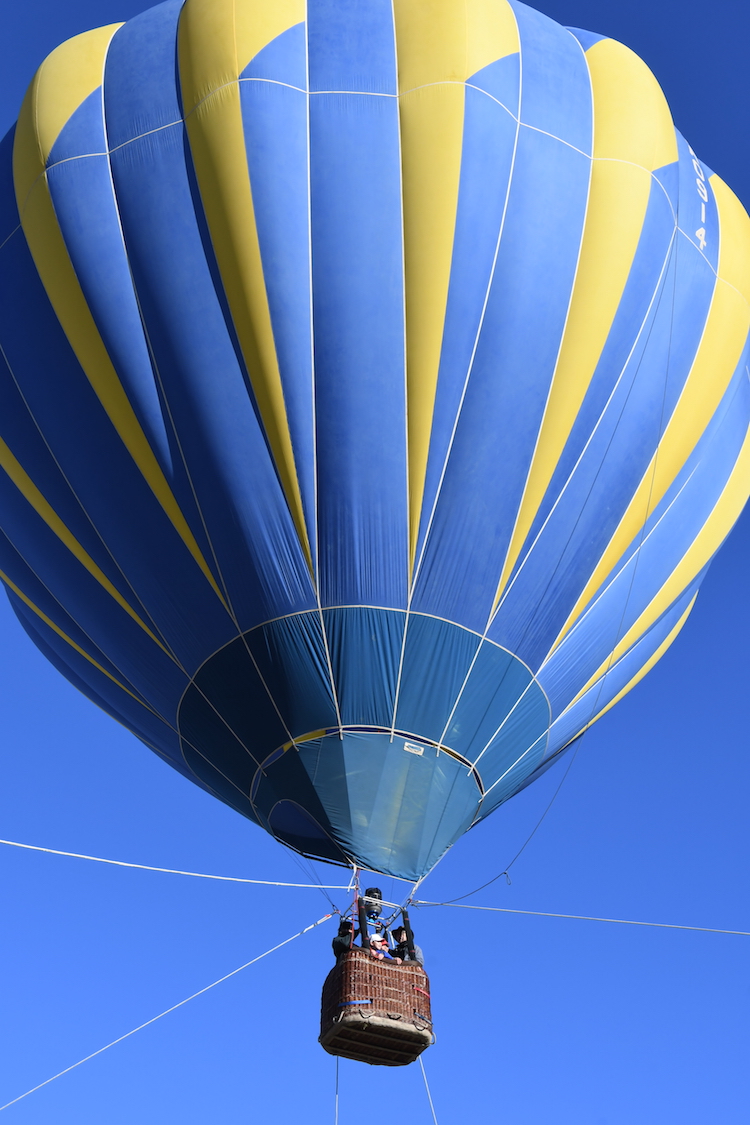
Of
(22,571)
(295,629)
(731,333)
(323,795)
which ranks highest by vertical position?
(731,333)

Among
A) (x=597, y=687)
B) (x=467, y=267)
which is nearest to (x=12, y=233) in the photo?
(x=467, y=267)

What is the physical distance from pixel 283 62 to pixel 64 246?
5.83 ft

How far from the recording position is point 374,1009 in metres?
7.11

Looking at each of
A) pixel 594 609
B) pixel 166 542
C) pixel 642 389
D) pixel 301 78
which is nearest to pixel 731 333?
pixel 642 389

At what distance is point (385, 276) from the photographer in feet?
25.0

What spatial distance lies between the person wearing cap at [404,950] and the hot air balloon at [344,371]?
0.48 meters

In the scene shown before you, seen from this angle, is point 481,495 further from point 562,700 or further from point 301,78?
point 301,78

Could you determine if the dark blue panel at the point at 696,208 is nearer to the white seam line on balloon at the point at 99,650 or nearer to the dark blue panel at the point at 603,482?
the dark blue panel at the point at 603,482

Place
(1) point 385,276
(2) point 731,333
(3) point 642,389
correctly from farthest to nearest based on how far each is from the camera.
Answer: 1. (2) point 731,333
2. (3) point 642,389
3. (1) point 385,276

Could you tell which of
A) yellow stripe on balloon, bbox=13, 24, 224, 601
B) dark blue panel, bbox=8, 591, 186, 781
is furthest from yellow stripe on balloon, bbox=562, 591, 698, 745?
yellow stripe on balloon, bbox=13, 24, 224, 601

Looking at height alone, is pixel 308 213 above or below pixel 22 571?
above

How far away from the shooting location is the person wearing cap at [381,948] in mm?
7398

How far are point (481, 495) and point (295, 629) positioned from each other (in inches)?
55.6

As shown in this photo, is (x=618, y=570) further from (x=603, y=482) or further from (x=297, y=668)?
(x=297, y=668)
